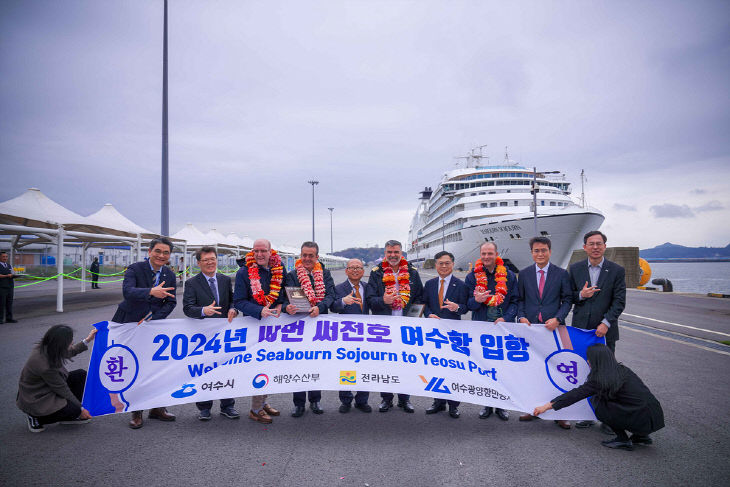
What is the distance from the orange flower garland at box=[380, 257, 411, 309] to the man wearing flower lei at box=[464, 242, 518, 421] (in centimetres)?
76

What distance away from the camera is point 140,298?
406cm

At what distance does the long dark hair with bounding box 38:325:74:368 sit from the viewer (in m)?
3.51

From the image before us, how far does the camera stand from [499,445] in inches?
135

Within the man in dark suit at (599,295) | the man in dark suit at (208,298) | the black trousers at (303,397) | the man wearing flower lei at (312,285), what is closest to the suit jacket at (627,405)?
the man in dark suit at (599,295)

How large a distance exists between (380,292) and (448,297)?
83cm

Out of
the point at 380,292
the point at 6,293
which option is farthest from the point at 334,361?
the point at 6,293

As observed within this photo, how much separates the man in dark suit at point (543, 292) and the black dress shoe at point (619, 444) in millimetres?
784

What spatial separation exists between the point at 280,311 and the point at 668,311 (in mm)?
13996

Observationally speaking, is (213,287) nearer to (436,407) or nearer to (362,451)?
(362,451)

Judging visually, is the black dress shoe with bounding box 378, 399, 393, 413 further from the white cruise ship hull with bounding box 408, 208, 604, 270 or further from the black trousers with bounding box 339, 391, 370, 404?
the white cruise ship hull with bounding box 408, 208, 604, 270

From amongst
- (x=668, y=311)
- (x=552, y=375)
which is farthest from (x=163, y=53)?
(x=668, y=311)

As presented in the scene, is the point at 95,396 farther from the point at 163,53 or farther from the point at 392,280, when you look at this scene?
the point at 163,53

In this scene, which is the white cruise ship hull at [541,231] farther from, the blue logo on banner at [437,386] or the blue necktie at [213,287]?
the blue necktie at [213,287]

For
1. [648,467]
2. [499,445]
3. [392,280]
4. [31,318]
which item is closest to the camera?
[648,467]
